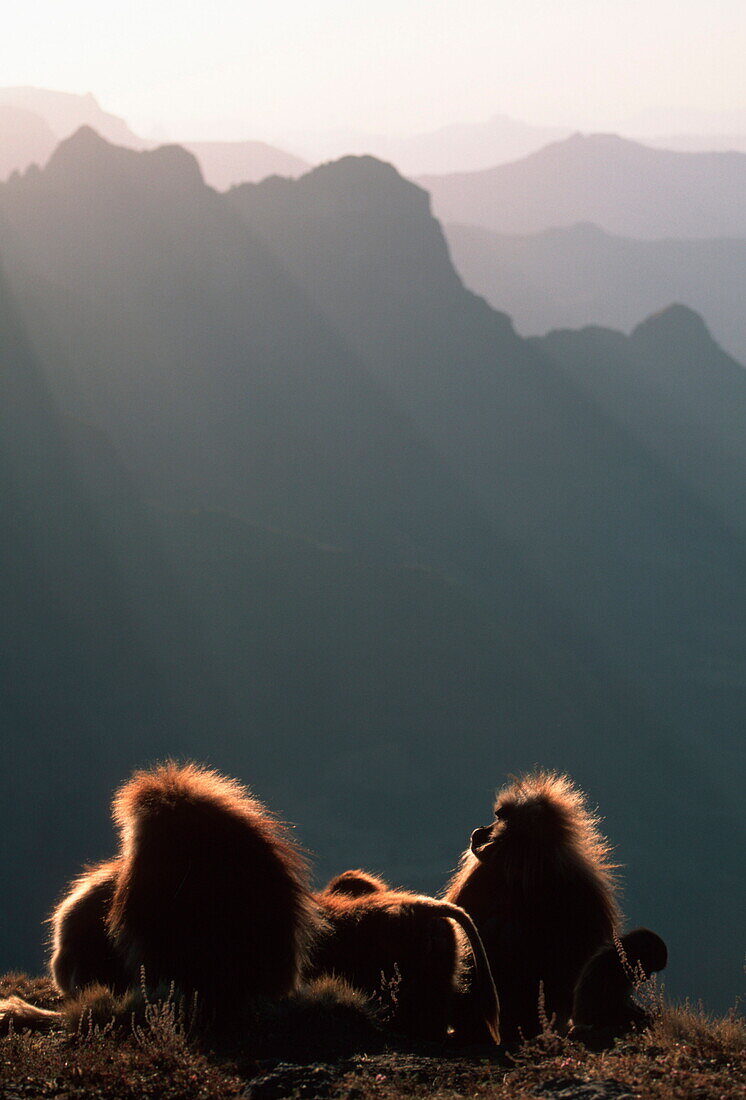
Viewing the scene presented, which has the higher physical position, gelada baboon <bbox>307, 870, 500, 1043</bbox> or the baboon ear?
the baboon ear

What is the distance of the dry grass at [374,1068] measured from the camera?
368cm

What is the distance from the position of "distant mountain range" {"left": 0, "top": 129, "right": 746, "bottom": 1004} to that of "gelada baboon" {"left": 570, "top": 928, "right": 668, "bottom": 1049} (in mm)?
59332

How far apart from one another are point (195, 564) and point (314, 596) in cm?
1230

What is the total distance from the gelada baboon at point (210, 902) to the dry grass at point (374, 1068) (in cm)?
25

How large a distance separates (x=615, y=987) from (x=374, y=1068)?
1315 millimetres

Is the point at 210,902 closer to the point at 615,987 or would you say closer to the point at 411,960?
the point at 411,960

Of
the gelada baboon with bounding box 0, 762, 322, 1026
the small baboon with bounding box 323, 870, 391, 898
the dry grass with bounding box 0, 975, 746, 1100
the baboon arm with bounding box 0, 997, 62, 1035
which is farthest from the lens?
the small baboon with bounding box 323, 870, 391, 898

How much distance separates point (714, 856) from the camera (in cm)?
9038

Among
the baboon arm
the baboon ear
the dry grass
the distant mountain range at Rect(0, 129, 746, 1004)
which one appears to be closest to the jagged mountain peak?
the distant mountain range at Rect(0, 129, 746, 1004)

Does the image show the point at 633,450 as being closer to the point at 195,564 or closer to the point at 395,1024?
the point at 195,564

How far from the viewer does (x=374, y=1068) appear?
4039mm

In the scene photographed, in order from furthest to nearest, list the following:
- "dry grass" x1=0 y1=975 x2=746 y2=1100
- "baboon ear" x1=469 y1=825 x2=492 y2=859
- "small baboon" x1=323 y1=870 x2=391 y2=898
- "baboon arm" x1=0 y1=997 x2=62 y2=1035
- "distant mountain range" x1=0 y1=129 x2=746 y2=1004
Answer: "distant mountain range" x1=0 y1=129 x2=746 y2=1004 → "small baboon" x1=323 y1=870 x2=391 y2=898 → "baboon ear" x1=469 y1=825 x2=492 y2=859 → "baboon arm" x1=0 y1=997 x2=62 y2=1035 → "dry grass" x1=0 y1=975 x2=746 y2=1100

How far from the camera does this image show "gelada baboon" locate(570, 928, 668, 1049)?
476 cm

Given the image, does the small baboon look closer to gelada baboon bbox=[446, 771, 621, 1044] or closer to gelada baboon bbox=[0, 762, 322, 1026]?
gelada baboon bbox=[446, 771, 621, 1044]
